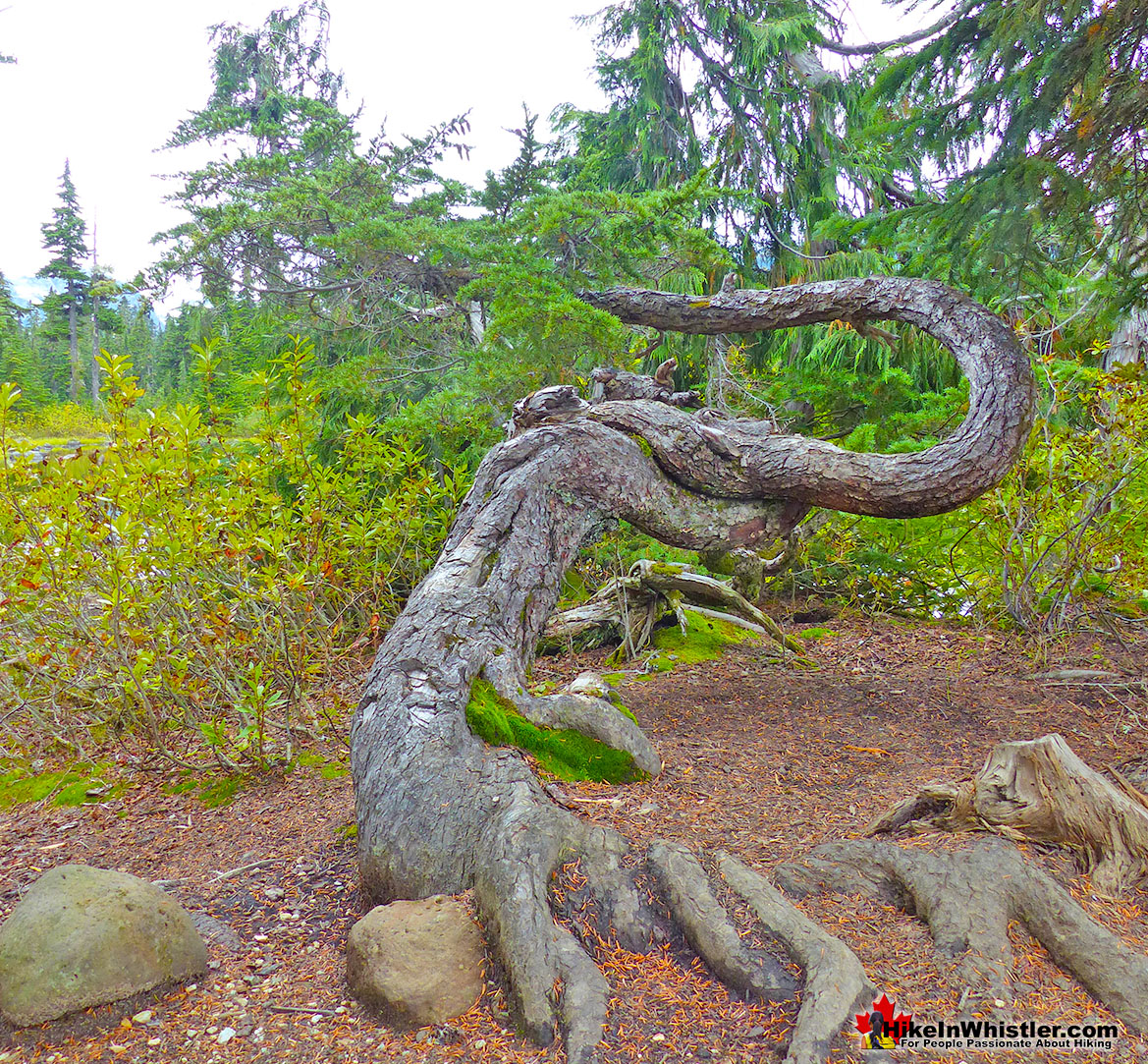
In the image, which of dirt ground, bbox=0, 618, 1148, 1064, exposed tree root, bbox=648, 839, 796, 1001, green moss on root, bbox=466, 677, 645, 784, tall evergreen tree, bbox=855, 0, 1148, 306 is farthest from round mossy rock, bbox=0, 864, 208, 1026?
tall evergreen tree, bbox=855, 0, 1148, 306

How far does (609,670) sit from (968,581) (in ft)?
11.7

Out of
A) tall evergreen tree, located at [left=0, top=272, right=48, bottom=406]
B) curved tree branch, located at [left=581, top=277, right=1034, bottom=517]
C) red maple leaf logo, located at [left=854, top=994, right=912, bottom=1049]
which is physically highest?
tall evergreen tree, located at [left=0, top=272, right=48, bottom=406]

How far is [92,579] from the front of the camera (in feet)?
13.0

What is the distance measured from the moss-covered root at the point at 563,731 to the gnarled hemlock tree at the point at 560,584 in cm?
1

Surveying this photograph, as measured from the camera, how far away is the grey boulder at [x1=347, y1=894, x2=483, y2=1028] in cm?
190

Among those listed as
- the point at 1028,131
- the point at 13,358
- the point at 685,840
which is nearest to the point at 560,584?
the point at 685,840

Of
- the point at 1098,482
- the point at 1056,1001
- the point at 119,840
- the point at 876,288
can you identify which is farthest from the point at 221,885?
the point at 1098,482

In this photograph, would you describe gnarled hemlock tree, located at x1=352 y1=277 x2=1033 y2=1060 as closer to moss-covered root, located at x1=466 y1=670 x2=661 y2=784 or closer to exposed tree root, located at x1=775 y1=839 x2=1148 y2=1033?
moss-covered root, located at x1=466 y1=670 x2=661 y2=784

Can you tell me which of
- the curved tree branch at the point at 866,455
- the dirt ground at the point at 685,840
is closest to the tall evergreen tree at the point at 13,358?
the dirt ground at the point at 685,840

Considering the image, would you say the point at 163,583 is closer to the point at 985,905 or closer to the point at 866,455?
the point at 985,905

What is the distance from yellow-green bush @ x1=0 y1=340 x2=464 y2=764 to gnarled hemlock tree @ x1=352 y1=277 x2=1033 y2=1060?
95 centimetres

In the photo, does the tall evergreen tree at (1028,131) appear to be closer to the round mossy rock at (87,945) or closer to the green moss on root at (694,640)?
the green moss on root at (694,640)

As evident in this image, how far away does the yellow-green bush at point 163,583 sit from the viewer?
3.59 metres

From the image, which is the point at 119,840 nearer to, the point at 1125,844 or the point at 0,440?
the point at 0,440
